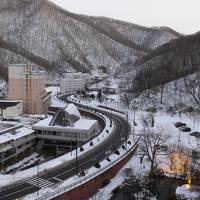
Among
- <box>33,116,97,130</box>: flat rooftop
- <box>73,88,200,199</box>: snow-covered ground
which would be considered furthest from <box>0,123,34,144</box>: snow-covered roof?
<box>73,88,200,199</box>: snow-covered ground

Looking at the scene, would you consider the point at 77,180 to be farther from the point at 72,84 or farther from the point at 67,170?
the point at 72,84

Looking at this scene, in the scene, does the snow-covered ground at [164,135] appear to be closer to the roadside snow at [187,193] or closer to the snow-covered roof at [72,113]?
the roadside snow at [187,193]

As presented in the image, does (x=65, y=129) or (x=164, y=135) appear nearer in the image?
(x=65, y=129)

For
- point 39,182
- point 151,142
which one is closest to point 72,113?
point 151,142

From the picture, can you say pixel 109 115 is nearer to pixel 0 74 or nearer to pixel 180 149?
pixel 180 149

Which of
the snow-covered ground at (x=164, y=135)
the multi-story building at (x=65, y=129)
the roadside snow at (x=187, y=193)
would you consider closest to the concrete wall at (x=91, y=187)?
the snow-covered ground at (x=164, y=135)

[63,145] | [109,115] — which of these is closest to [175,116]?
[109,115]
